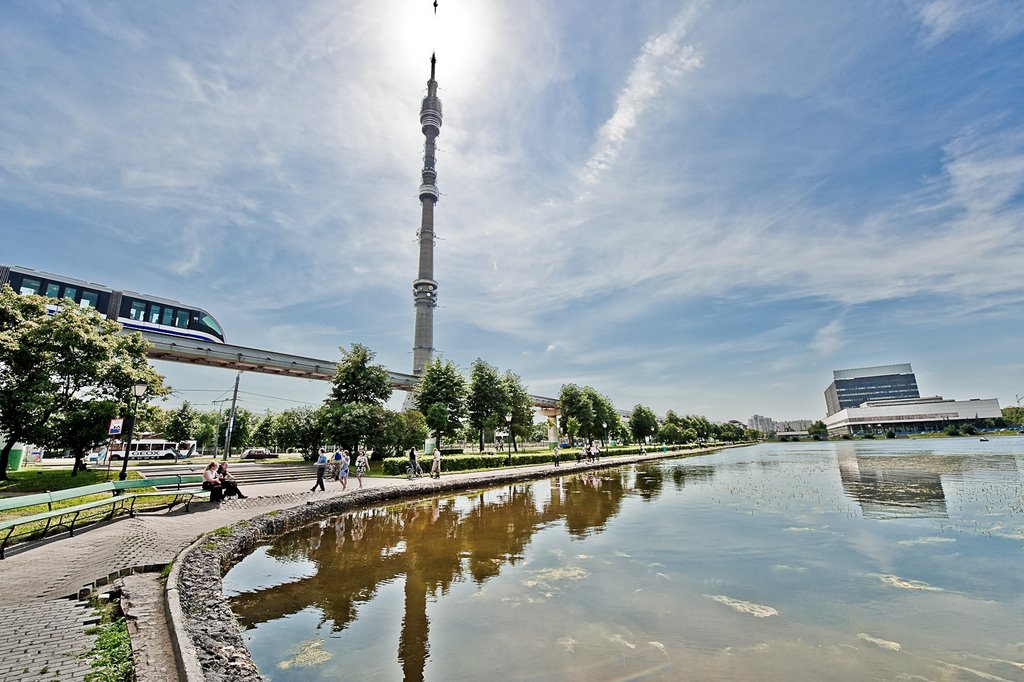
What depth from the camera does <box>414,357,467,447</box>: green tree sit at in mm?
40094

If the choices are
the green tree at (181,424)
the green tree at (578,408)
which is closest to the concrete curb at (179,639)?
the green tree at (578,408)

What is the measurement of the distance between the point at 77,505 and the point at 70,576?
7.25 m

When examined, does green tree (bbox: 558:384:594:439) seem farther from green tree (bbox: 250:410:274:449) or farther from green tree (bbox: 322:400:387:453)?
green tree (bbox: 250:410:274:449)

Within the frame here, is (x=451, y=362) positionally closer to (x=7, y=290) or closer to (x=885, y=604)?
(x=7, y=290)

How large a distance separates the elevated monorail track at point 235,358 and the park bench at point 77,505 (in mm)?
20527

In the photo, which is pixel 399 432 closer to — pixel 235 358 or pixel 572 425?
pixel 235 358

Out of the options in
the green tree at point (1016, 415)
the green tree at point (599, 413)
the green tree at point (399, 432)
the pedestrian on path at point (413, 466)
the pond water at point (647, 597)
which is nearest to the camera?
the pond water at point (647, 597)

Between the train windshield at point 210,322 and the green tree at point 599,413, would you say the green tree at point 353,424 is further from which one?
the green tree at point 599,413

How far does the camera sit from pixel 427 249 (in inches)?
3327

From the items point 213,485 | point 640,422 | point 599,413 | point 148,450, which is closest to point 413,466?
point 213,485

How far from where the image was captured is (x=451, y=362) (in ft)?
138

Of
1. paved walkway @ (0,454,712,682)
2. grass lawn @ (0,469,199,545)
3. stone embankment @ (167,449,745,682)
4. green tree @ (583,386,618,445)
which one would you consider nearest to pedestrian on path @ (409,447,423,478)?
stone embankment @ (167,449,745,682)

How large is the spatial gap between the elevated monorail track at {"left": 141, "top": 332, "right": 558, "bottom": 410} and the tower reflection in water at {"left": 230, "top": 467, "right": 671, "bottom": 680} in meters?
22.7

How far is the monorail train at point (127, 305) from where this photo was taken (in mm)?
25219
